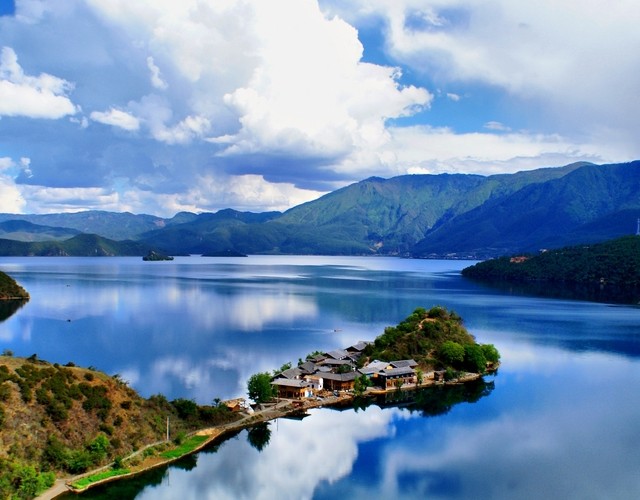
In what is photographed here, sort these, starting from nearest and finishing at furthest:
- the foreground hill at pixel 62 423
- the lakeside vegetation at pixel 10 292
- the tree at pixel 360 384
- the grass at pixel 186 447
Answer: the foreground hill at pixel 62 423
the grass at pixel 186 447
the tree at pixel 360 384
the lakeside vegetation at pixel 10 292

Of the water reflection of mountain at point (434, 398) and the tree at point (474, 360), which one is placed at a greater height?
the tree at point (474, 360)

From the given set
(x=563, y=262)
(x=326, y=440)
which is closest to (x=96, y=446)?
(x=326, y=440)

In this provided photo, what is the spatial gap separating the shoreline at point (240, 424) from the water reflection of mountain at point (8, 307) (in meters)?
45.2

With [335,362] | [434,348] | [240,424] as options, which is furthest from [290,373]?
[434,348]

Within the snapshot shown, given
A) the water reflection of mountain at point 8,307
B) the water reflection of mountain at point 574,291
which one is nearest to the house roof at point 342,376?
the water reflection of mountain at point 8,307

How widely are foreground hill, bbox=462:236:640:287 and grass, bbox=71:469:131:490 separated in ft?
347

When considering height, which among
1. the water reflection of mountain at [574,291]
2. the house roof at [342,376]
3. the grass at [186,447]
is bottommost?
the grass at [186,447]

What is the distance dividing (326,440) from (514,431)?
9822mm

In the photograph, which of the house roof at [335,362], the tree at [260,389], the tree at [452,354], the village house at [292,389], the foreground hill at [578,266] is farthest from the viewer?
the foreground hill at [578,266]

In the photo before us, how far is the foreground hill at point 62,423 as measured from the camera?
70.0 feet

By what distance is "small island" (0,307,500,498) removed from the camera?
72.3 feet

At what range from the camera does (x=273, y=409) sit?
31969mm

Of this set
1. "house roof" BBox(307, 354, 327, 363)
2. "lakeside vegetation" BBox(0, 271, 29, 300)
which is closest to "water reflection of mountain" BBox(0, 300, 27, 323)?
"lakeside vegetation" BBox(0, 271, 29, 300)

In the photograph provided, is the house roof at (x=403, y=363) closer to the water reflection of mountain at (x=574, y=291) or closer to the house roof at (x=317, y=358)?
the house roof at (x=317, y=358)
